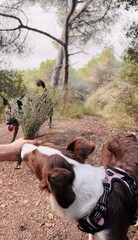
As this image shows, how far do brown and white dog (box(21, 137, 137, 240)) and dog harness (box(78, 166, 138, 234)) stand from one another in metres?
0.02

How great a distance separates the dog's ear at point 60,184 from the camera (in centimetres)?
212

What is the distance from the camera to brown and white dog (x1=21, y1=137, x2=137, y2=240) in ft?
7.20

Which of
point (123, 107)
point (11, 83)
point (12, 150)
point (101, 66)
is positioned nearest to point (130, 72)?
point (123, 107)

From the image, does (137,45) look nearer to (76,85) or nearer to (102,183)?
(102,183)

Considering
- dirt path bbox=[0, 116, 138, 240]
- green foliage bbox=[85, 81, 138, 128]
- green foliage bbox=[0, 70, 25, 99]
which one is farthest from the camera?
green foliage bbox=[0, 70, 25, 99]

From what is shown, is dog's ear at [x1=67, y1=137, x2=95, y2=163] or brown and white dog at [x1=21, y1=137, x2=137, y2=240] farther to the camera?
dog's ear at [x1=67, y1=137, x2=95, y2=163]

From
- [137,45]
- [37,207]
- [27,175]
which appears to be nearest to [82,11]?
[137,45]

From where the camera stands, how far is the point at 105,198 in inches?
99.9

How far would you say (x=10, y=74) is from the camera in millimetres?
15422

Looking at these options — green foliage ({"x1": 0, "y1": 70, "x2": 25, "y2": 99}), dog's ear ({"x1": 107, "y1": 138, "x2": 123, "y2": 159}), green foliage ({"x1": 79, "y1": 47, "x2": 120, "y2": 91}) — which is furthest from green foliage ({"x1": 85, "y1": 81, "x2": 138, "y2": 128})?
green foliage ({"x1": 79, "y1": 47, "x2": 120, "y2": 91})

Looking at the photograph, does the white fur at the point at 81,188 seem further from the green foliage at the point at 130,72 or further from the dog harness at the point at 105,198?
the green foliage at the point at 130,72

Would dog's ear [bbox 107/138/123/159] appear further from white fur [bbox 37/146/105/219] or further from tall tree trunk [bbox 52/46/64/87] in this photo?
tall tree trunk [bbox 52/46/64/87]

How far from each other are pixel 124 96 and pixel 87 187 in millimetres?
7783

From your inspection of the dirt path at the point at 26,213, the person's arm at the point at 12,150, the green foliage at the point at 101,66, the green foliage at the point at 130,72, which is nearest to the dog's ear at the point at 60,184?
the person's arm at the point at 12,150
